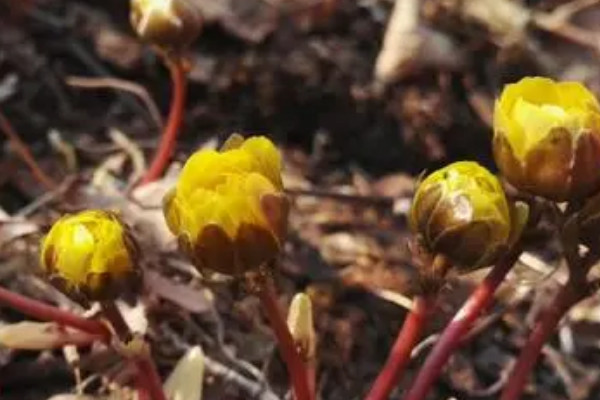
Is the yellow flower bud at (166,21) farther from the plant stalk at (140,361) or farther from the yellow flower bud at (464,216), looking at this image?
the yellow flower bud at (464,216)

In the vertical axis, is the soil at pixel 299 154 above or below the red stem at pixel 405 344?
below

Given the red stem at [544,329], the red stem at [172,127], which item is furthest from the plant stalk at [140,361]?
the red stem at [172,127]

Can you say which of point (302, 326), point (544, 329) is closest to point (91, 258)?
point (302, 326)

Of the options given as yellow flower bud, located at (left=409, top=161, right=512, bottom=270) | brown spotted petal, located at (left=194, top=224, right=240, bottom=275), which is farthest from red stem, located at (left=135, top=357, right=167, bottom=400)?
yellow flower bud, located at (left=409, top=161, right=512, bottom=270)

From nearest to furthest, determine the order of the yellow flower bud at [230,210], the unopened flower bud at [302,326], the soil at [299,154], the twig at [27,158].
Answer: the yellow flower bud at [230,210] → the unopened flower bud at [302,326] → the soil at [299,154] → the twig at [27,158]

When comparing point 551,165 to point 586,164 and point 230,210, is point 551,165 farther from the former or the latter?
point 230,210

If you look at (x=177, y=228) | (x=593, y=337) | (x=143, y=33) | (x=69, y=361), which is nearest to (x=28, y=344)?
(x=69, y=361)

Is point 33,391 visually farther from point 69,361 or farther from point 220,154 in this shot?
point 220,154
